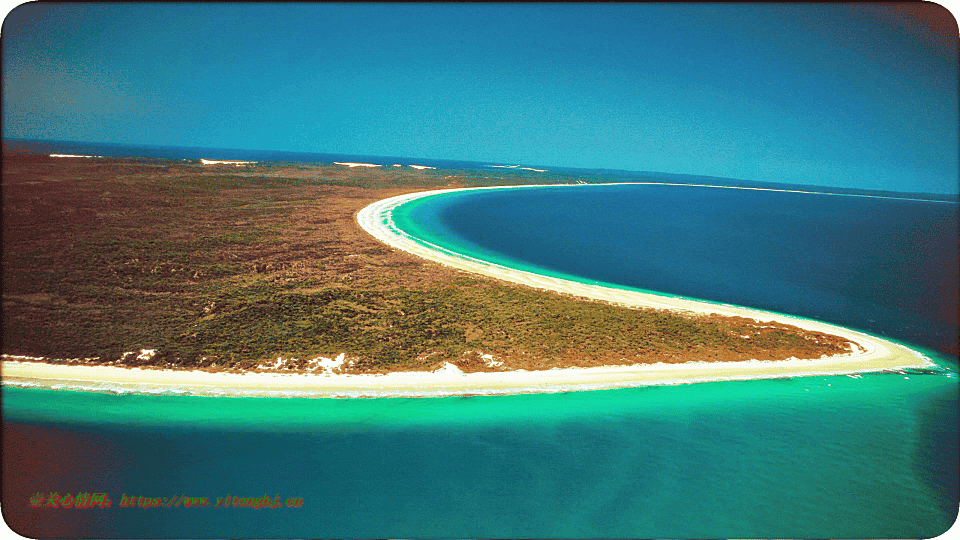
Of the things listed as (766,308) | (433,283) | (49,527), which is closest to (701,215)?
(766,308)

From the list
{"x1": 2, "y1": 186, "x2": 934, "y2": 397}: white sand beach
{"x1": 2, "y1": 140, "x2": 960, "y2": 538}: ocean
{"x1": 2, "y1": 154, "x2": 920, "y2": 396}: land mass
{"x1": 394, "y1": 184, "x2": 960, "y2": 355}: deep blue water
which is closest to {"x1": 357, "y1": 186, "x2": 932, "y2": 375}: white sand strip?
{"x1": 2, "y1": 186, "x2": 934, "y2": 397}: white sand beach

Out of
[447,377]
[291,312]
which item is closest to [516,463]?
[447,377]

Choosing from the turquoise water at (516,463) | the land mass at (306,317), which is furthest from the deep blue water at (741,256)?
the turquoise water at (516,463)

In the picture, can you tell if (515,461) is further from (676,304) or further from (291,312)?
(676,304)

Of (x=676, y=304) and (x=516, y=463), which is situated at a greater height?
(x=676, y=304)

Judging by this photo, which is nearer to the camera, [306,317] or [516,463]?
[516,463]

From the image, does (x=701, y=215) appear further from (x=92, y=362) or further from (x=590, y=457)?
(x=92, y=362)
